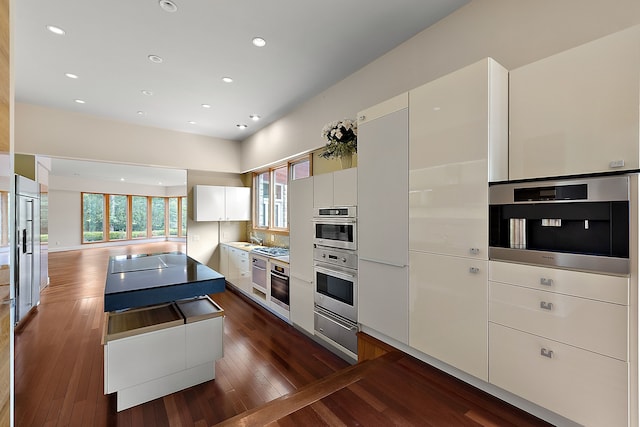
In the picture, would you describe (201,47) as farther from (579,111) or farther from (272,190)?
(272,190)

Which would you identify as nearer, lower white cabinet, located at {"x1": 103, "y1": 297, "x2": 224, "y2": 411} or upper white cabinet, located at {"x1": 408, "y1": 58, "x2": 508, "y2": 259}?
upper white cabinet, located at {"x1": 408, "y1": 58, "x2": 508, "y2": 259}

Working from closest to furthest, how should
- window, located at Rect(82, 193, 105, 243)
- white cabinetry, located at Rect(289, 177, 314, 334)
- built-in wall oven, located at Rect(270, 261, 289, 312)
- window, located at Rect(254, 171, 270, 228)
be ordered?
white cabinetry, located at Rect(289, 177, 314, 334)
built-in wall oven, located at Rect(270, 261, 289, 312)
window, located at Rect(254, 171, 270, 228)
window, located at Rect(82, 193, 105, 243)

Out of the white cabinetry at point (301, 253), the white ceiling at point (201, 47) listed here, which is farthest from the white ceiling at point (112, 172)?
the white cabinetry at point (301, 253)

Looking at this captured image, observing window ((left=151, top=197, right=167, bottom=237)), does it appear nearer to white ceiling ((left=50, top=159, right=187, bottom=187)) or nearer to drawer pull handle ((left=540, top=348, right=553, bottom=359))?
white ceiling ((left=50, top=159, right=187, bottom=187))

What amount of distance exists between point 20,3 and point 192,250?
4285 millimetres

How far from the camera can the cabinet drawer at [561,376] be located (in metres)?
1.19

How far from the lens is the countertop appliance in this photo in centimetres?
346

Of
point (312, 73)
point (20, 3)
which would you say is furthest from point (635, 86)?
point (20, 3)

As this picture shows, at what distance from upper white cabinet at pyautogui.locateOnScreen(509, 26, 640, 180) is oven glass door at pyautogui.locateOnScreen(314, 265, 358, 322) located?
1577mm

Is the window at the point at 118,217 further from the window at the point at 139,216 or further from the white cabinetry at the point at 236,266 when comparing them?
the white cabinetry at the point at 236,266

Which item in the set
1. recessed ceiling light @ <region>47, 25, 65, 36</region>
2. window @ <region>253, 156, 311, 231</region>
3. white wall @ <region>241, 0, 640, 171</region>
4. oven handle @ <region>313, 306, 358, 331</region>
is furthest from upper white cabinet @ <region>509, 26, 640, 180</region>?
recessed ceiling light @ <region>47, 25, 65, 36</region>

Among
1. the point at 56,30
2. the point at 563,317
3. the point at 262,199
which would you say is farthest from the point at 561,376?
the point at 262,199

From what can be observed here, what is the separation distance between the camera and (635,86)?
1.24 metres

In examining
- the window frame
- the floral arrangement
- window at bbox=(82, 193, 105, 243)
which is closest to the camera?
the floral arrangement
